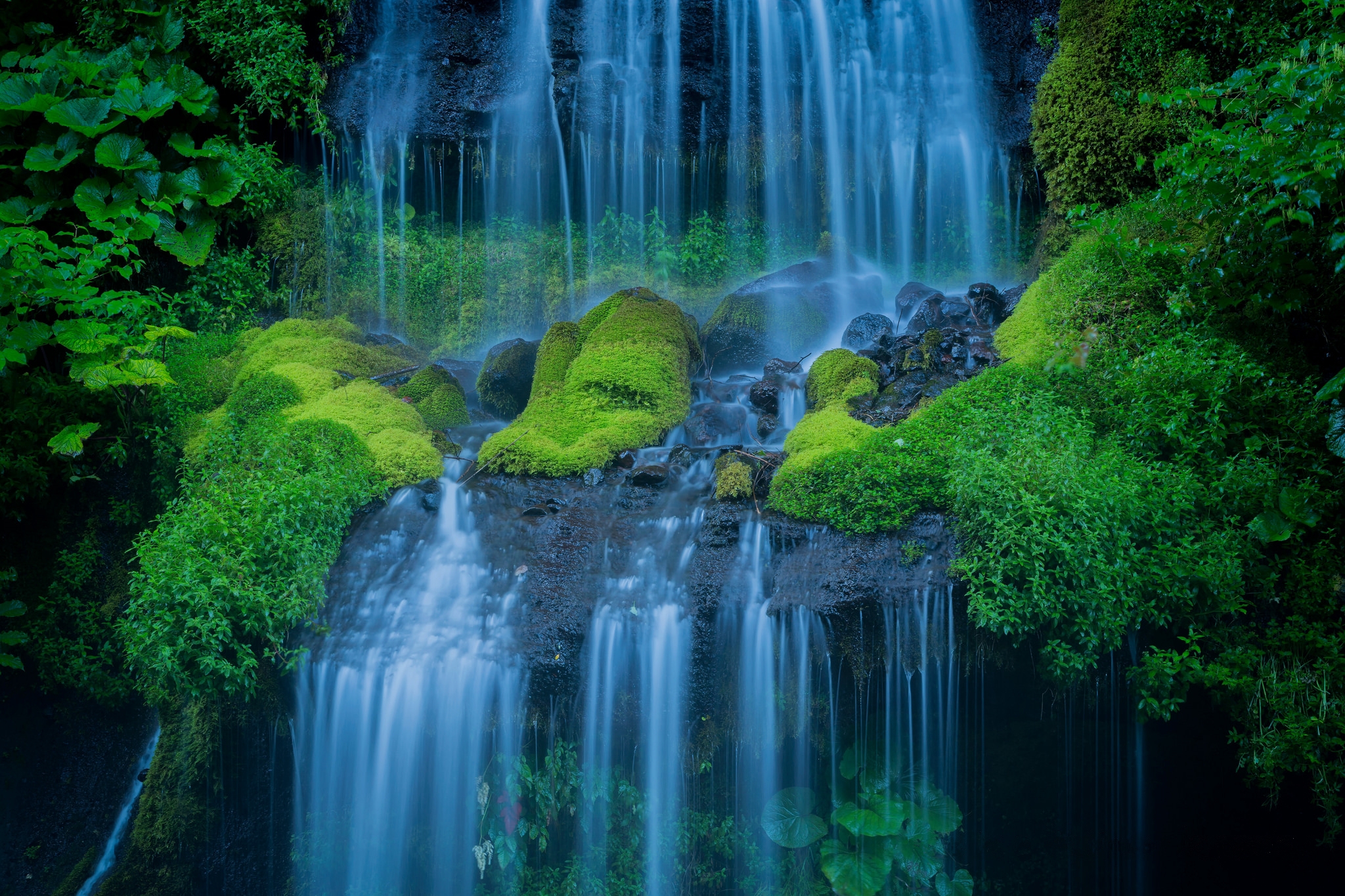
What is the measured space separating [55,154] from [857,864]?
8643 mm

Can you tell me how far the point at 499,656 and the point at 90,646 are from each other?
3351 mm

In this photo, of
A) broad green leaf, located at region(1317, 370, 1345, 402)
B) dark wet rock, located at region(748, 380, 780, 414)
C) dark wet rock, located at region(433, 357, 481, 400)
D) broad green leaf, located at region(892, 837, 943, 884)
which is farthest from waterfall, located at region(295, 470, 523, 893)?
broad green leaf, located at region(1317, 370, 1345, 402)

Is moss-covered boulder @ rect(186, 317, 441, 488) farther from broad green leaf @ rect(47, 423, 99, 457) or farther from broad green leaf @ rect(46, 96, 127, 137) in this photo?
broad green leaf @ rect(46, 96, 127, 137)

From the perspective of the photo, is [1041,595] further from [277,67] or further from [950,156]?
[277,67]

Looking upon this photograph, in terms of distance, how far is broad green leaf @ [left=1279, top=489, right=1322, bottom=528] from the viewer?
4432 mm

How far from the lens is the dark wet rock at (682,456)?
20.7ft

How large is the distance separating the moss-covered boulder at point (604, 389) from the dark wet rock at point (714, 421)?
132 mm

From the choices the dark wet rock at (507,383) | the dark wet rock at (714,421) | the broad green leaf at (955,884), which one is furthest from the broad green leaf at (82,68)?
the broad green leaf at (955,884)

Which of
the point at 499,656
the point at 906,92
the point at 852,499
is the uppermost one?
the point at 906,92

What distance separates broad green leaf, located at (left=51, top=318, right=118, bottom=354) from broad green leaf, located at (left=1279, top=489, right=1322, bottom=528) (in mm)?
7776

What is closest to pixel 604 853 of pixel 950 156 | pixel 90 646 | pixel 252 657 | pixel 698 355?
pixel 252 657

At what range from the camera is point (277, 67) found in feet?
29.6

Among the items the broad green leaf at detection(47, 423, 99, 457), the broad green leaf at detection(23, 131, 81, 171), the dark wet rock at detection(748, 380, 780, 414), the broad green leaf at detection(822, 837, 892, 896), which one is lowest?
the broad green leaf at detection(822, 837, 892, 896)

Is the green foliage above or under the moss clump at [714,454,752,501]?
under
